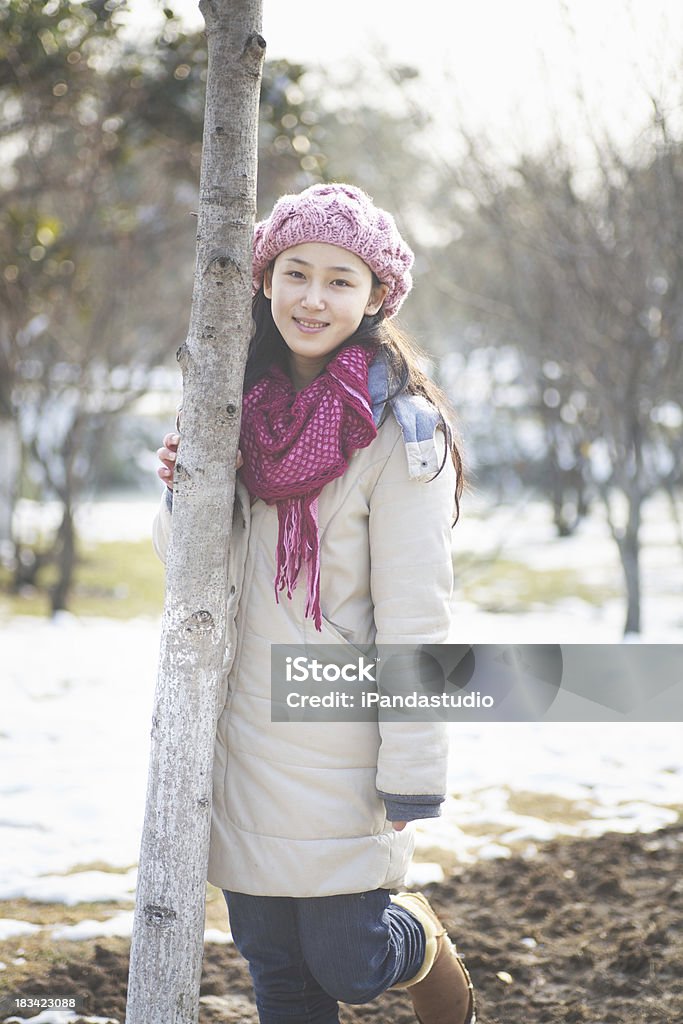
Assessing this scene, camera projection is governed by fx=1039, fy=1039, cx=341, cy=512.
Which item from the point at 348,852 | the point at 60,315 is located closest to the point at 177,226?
the point at 60,315

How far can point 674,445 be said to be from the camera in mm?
7102

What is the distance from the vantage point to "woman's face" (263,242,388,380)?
1888 millimetres

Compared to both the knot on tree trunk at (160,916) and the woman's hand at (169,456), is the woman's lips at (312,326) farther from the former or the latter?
the knot on tree trunk at (160,916)

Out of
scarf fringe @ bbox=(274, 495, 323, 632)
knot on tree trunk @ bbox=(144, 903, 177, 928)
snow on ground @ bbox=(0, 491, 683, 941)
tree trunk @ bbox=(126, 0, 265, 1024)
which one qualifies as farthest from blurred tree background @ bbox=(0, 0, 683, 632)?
knot on tree trunk @ bbox=(144, 903, 177, 928)

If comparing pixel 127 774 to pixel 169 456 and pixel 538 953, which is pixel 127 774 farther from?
pixel 169 456

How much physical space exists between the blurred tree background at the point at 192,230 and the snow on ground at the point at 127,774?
4.52 ft

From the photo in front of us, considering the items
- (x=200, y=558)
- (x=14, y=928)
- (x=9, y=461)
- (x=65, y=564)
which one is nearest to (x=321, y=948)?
(x=200, y=558)

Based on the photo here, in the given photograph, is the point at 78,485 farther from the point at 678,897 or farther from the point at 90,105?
the point at 678,897

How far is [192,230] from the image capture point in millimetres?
8945

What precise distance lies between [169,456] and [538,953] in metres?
1.67

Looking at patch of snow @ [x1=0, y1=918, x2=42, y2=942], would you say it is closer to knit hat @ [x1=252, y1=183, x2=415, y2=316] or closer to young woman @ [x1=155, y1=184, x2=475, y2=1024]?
young woman @ [x1=155, y1=184, x2=475, y2=1024]

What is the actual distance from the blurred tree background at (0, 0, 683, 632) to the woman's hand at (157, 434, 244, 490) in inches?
56.0

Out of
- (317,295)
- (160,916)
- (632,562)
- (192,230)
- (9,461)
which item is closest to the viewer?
(160,916)

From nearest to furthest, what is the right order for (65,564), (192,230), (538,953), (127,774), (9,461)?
(538,953), (127,774), (65,564), (9,461), (192,230)
